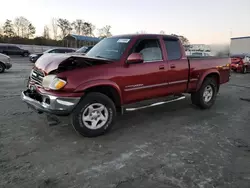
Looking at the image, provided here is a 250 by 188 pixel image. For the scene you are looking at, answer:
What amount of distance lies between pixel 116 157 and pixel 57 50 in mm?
19595

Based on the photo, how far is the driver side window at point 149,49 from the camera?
484 cm

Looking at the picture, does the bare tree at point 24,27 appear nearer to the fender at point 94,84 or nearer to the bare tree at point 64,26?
the bare tree at point 64,26

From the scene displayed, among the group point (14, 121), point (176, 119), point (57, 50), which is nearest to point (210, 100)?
point (176, 119)

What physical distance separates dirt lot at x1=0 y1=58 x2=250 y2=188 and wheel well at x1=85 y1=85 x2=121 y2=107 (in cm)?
63

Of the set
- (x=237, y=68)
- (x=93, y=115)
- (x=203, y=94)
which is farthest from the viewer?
(x=237, y=68)

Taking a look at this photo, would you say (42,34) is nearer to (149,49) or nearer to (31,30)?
(31,30)

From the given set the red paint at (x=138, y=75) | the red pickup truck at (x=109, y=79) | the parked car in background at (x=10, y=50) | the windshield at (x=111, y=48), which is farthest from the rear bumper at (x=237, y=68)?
the parked car in background at (x=10, y=50)

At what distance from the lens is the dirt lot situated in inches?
113

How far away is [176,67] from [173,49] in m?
0.48

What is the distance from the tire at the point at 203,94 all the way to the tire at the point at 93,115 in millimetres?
2916

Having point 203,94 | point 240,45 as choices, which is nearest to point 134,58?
point 203,94

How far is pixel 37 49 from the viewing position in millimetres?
44438

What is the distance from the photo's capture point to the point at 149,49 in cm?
501

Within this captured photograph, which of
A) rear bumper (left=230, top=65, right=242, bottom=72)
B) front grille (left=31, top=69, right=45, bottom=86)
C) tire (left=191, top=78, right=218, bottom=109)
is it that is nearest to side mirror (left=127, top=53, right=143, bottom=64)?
front grille (left=31, top=69, right=45, bottom=86)
